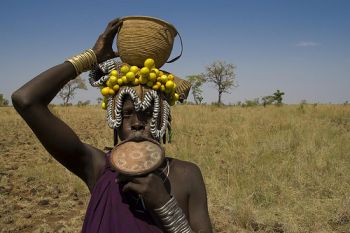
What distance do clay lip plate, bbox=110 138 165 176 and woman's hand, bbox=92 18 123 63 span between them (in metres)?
0.54

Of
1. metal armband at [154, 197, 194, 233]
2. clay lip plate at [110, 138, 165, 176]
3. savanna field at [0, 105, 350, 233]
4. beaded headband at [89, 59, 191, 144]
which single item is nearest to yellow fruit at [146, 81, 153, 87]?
beaded headband at [89, 59, 191, 144]

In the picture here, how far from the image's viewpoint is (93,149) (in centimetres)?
183

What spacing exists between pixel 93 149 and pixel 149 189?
1.62ft

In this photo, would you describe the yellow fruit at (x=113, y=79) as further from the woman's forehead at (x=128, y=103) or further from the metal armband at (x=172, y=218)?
the metal armband at (x=172, y=218)

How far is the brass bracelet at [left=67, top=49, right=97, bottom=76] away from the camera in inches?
69.5

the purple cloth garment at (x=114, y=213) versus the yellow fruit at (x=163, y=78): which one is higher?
the yellow fruit at (x=163, y=78)

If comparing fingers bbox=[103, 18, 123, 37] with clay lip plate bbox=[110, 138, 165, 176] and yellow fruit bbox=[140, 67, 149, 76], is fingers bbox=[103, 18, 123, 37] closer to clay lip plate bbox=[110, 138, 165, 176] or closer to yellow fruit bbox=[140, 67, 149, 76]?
yellow fruit bbox=[140, 67, 149, 76]

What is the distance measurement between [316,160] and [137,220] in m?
5.59

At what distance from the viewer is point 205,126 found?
464 inches

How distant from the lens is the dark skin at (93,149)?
1.50 metres

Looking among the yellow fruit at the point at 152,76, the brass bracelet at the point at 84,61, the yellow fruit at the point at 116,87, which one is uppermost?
the brass bracelet at the point at 84,61

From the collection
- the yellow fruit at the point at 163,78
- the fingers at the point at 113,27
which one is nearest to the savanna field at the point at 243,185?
the yellow fruit at the point at 163,78

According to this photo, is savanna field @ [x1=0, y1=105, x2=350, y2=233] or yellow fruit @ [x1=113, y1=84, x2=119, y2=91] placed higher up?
yellow fruit @ [x1=113, y1=84, x2=119, y2=91]

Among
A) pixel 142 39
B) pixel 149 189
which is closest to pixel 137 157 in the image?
pixel 149 189
